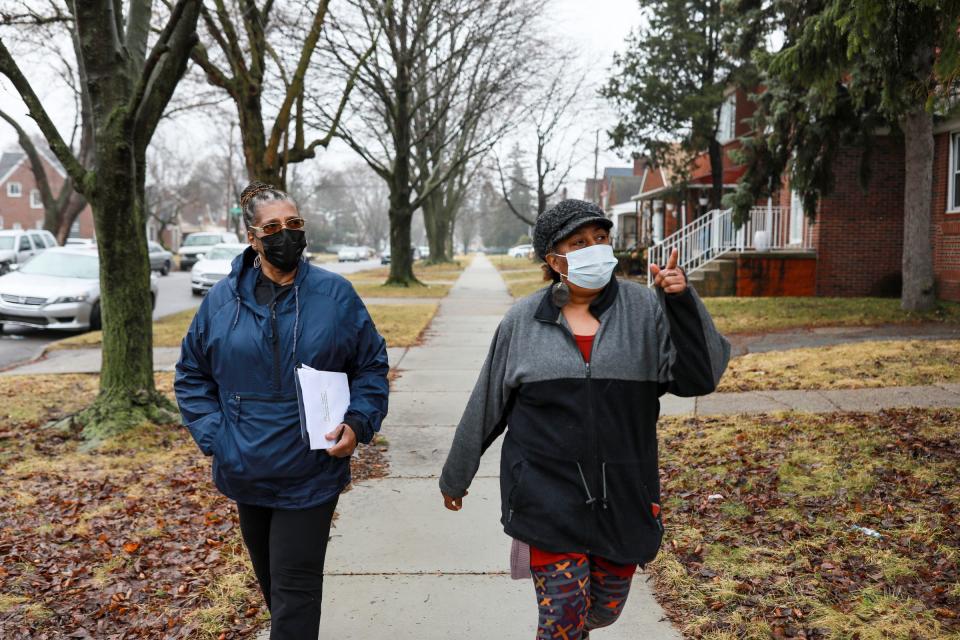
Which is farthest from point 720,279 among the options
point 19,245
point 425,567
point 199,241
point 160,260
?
point 199,241

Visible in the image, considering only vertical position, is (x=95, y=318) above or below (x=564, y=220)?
below

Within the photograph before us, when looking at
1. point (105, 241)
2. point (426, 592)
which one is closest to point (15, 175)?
point (105, 241)

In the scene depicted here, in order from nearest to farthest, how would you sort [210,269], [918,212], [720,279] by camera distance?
1. [918,212]
2. [720,279]
3. [210,269]

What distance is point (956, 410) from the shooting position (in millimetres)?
6895

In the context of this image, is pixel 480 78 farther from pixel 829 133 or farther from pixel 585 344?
pixel 585 344

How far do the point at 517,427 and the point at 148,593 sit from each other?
2.38 meters

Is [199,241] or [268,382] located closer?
[268,382]

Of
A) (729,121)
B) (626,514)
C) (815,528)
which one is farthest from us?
(729,121)

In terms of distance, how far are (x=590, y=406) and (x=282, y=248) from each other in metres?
1.23

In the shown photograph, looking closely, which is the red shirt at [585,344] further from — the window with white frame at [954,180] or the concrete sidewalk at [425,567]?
the window with white frame at [954,180]

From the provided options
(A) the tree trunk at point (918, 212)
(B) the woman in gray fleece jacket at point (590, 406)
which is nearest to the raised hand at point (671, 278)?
(B) the woman in gray fleece jacket at point (590, 406)

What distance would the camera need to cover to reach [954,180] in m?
15.6

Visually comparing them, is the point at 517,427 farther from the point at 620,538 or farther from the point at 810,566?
the point at 810,566

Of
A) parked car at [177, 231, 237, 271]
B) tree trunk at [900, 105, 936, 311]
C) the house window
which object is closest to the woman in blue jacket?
tree trunk at [900, 105, 936, 311]
